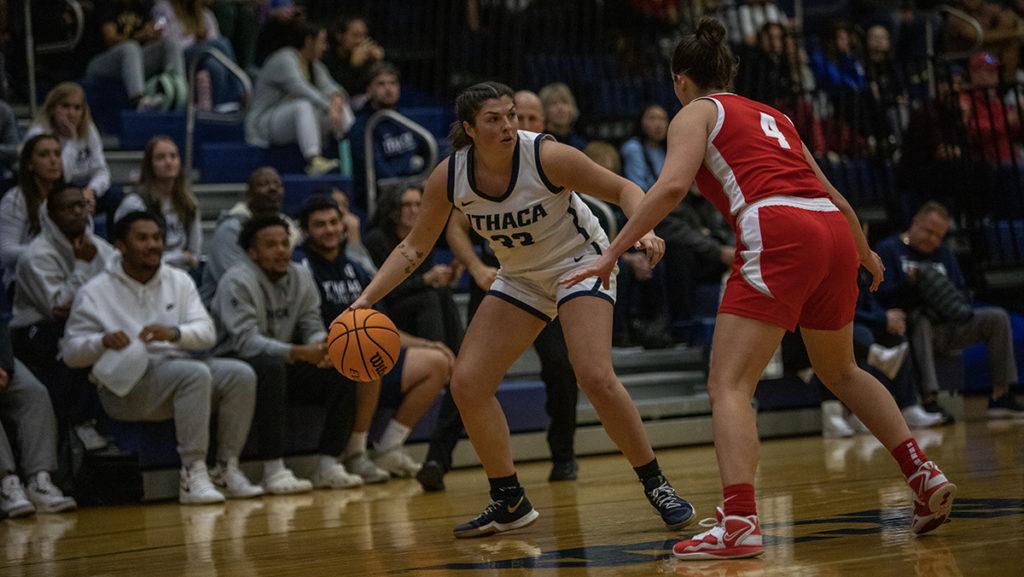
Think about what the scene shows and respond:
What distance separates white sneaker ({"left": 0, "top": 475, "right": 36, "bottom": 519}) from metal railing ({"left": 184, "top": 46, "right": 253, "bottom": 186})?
3.39 metres

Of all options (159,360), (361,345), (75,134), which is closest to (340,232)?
(159,360)

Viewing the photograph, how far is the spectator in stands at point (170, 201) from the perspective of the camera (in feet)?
26.9

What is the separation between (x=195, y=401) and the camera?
7.13 metres

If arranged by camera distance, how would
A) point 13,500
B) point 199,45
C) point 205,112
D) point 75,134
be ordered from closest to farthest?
point 13,500
point 75,134
point 205,112
point 199,45

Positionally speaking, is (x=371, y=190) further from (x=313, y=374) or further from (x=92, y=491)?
(x=92, y=491)

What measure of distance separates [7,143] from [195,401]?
2.76m

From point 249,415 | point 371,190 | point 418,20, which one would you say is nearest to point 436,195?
point 249,415

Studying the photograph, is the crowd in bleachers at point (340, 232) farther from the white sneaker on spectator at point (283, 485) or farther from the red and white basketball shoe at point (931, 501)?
the red and white basketball shoe at point (931, 501)

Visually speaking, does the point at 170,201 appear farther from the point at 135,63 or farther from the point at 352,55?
the point at 352,55

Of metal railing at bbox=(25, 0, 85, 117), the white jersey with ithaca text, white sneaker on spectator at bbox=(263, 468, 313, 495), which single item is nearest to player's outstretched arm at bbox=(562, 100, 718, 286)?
the white jersey with ithaca text

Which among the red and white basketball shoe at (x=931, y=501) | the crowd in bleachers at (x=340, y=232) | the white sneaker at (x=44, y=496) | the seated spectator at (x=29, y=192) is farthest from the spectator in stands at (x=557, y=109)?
the red and white basketball shoe at (x=931, y=501)

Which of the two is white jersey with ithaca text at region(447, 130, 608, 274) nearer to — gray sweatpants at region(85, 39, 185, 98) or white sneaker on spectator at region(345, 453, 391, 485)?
white sneaker on spectator at region(345, 453, 391, 485)

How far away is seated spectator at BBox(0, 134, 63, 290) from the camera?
7.85m

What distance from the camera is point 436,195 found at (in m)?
5.04
